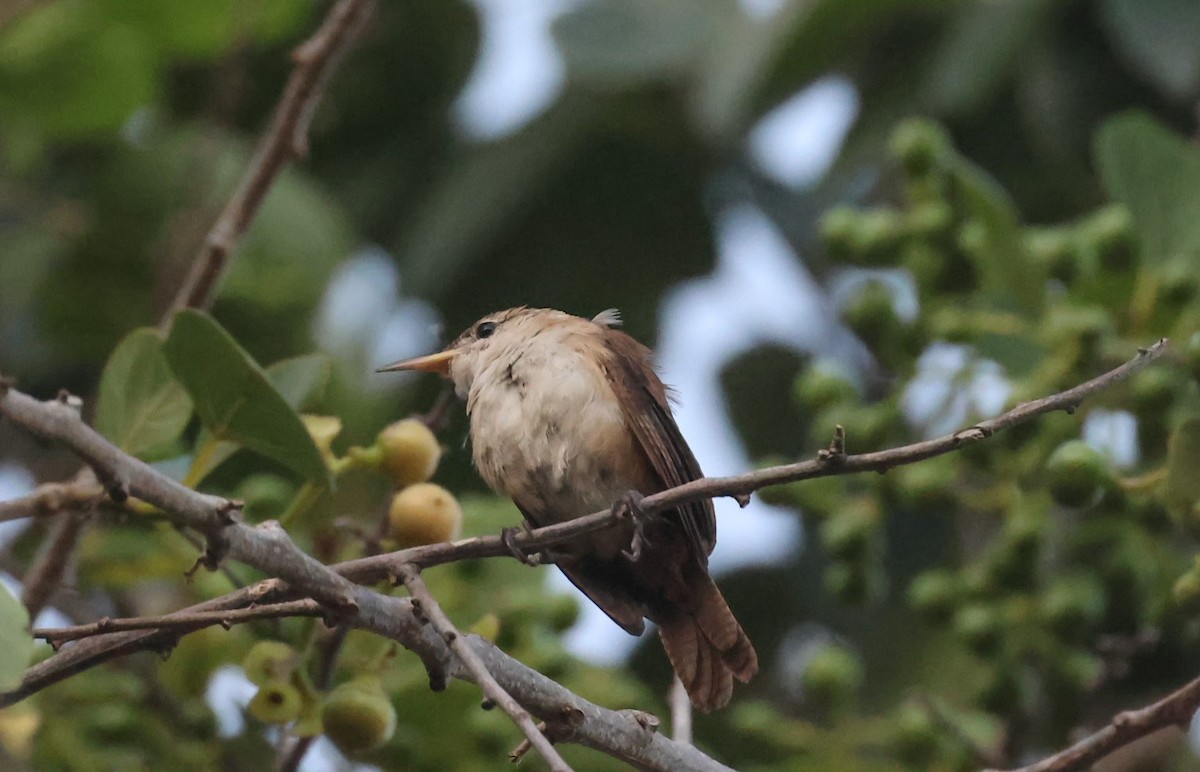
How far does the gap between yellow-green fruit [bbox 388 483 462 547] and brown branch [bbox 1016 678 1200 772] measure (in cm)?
94

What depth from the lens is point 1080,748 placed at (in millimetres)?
2258

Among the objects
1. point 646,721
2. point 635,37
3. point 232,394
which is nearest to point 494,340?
point 635,37

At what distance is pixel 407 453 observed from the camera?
99.3 inches

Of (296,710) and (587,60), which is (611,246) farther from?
(296,710)

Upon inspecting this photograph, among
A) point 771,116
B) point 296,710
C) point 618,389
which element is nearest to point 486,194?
point 771,116

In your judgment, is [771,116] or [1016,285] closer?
[1016,285]

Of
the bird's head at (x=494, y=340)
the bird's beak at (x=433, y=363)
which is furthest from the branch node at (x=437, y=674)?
the bird's beak at (x=433, y=363)

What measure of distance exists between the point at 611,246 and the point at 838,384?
5.16 ft

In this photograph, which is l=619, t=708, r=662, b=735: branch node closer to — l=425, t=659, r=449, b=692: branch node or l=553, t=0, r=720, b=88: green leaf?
l=425, t=659, r=449, b=692: branch node

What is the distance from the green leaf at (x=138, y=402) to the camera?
2.32 m

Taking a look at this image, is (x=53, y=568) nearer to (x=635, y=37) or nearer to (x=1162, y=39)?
(x=635, y=37)

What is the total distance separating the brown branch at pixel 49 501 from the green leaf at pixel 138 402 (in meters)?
0.33

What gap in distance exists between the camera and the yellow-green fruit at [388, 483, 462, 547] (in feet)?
7.85

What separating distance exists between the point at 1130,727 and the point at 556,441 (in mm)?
1333
